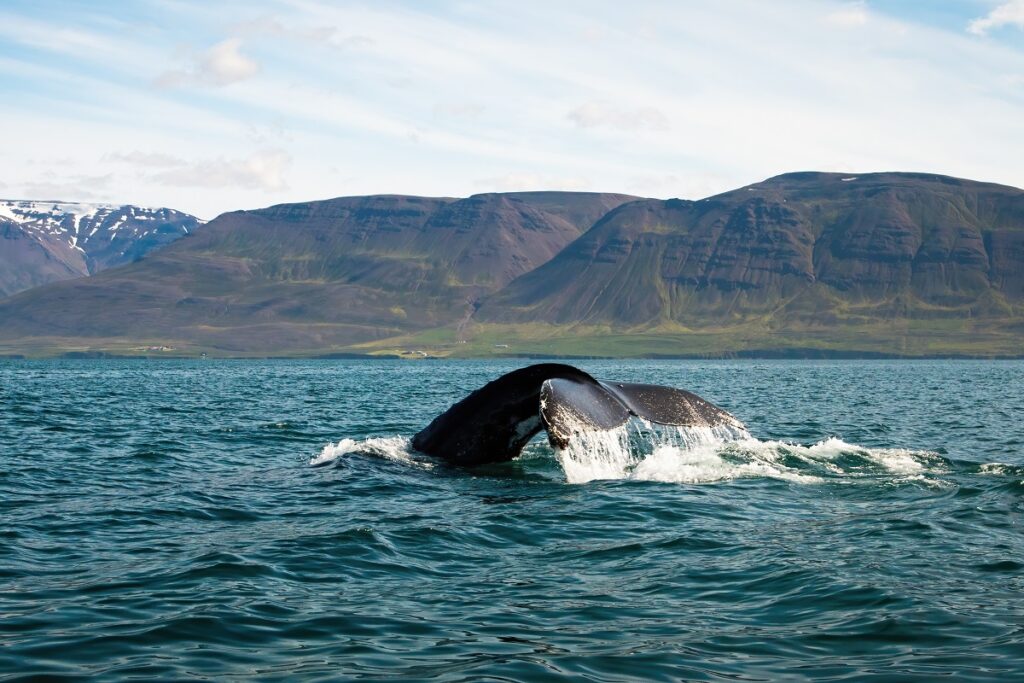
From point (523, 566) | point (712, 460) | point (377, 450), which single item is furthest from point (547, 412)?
point (712, 460)

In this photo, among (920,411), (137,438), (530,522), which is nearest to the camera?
(530,522)

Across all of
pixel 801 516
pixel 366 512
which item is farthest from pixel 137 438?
pixel 801 516

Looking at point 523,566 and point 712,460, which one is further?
point 712,460

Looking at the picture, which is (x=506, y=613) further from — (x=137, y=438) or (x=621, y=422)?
(x=137, y=438)

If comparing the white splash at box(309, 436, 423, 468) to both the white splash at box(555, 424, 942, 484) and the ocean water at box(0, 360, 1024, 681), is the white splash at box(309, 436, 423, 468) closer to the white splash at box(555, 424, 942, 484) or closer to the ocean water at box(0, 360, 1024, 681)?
the ocean water at box(0, 360, 1024, 681)

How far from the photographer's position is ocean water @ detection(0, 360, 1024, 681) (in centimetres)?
730

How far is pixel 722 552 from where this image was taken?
1060cm

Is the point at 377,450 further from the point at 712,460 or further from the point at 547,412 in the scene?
the point at 547,412

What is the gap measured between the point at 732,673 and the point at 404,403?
36.7m

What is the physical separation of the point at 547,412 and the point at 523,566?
1678 millimetres

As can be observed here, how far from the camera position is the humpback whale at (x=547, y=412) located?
11000 millimetres

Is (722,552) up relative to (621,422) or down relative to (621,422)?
down

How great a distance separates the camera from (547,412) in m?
10.8

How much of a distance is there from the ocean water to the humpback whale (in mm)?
465
